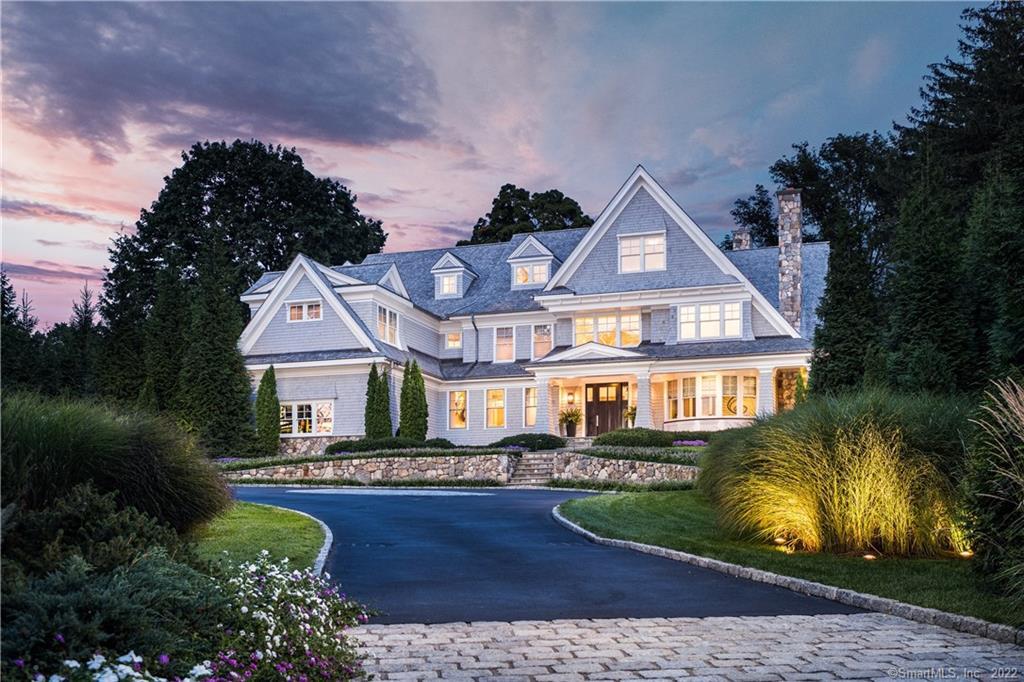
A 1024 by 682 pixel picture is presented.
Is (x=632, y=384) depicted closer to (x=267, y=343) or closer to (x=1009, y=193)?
(x=267, y=343)

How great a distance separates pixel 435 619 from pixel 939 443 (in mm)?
6688

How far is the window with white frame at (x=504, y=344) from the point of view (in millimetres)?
38938

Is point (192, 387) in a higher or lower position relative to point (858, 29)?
lower

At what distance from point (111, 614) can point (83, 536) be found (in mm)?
2327

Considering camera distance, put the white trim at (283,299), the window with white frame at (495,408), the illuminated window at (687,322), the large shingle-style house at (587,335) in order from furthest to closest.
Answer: the window with white frame at (495,408) < the white trim at (283,299) < the illuminated window at (687,322) < the large shingle-style house at (587,335)

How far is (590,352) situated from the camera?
34.8m

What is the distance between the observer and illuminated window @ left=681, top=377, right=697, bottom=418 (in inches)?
1377

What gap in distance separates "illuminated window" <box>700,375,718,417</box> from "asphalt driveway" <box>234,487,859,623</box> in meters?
17.8

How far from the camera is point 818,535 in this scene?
11.8 meters

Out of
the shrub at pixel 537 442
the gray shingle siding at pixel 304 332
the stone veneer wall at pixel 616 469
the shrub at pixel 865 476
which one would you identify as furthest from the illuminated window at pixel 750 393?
the shrub at pixel 865 476

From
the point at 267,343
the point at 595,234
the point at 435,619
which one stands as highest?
the point at 595,234

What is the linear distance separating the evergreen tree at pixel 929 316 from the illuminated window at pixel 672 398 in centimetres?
1661

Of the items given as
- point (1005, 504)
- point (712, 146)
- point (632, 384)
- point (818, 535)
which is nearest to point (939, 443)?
point (818, 535)

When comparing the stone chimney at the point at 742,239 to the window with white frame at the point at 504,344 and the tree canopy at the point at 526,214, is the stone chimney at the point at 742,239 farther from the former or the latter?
the tree canopy at the point at 526,214
